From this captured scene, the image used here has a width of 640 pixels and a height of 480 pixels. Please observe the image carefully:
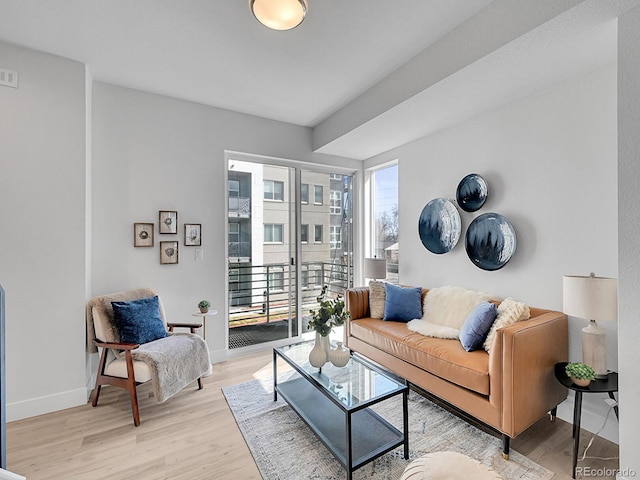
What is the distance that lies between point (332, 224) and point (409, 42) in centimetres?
240

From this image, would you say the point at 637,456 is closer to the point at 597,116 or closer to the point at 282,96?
the point at 597,116

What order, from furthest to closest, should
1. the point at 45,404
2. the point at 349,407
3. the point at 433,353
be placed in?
the point at 45,404, the point at 433,353, the point at 349,407

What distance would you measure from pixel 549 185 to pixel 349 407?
2180mm

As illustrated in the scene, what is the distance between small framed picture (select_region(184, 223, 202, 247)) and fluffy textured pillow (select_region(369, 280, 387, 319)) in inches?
75.2

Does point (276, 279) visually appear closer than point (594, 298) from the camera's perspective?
No

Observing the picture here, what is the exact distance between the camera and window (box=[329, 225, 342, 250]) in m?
4.23

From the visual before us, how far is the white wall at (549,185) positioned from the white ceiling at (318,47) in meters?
0.20

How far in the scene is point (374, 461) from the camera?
1.84 metres

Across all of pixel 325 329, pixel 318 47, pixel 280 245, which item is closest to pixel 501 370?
pixel 325 329

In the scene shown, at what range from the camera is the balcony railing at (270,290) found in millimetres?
3594

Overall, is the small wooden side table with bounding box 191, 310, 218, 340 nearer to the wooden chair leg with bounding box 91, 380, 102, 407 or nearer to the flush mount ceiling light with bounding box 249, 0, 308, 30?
the wooden chair leg with bounding box 91, 380, 102, 407

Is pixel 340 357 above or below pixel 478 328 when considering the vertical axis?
below

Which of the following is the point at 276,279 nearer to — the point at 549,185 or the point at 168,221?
the point at 168,221

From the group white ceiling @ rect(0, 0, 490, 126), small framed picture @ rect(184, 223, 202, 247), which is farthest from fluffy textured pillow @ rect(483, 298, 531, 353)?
small framed picture @ rect(184, 223, 202, 247)
